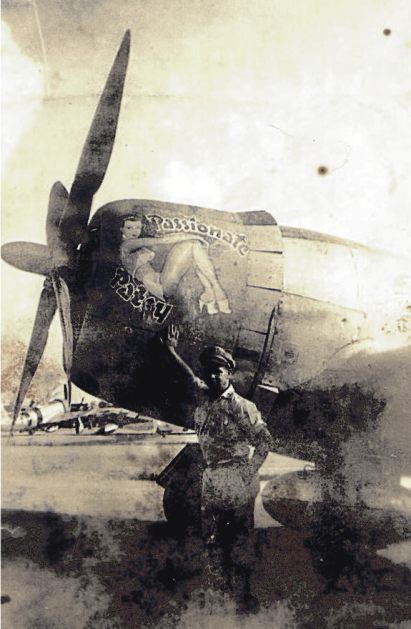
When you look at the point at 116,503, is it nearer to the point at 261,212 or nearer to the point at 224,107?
the point at 261,212

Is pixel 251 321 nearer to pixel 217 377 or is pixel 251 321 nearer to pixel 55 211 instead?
pixel 217 377

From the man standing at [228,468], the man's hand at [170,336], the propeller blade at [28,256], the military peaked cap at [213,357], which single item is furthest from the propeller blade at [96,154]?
the man standing at [228,468]

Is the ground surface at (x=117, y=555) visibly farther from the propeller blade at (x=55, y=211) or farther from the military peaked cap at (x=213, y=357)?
the propeller blade at (x=55, y=211)

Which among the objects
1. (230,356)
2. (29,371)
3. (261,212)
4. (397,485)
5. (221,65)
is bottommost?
(397,485)

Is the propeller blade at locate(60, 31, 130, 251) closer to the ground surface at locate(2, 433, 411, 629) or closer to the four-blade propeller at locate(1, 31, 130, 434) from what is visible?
the four-blade propeller at locate(1, 31, 130, 434)

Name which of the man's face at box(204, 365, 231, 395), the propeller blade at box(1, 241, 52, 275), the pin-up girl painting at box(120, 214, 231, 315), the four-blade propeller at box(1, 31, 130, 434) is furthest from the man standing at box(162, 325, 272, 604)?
the propeller blade at box(1, 241, 52, 275)

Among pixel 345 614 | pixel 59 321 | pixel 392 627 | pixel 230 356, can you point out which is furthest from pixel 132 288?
pixel 392 627
